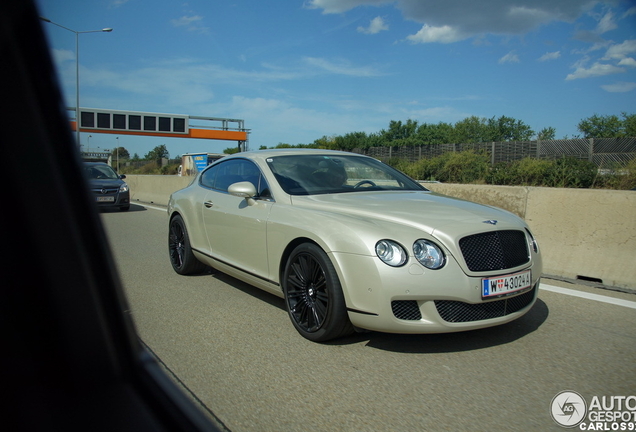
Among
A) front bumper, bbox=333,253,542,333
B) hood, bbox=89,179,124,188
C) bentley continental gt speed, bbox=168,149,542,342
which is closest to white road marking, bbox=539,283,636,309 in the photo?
bentley continental gt speed, bbox=168,149,542,342

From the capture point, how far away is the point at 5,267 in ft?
5.48

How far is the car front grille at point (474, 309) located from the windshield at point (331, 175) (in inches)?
67.1

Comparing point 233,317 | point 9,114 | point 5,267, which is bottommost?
point 233,317

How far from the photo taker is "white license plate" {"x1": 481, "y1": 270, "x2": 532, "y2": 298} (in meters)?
3.57

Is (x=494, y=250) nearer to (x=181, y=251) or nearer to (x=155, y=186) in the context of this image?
(x=181, y=251)

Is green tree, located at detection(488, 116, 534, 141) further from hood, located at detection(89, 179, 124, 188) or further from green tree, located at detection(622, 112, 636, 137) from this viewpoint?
hood, located at detection(89, 179, 124, 188)

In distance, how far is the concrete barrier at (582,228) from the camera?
5605 millimetres

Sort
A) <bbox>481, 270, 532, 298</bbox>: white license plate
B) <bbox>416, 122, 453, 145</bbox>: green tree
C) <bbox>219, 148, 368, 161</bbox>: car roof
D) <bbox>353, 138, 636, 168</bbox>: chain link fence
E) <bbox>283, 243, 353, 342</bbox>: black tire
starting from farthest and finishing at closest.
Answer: <bbox>416, 122, 453, 145</bbox>: green tree → <bbox>353, 138, 636, 168</bbox>: chain link fence → <bbox>219, 148, 368, 161</bbox>: car roof → <bbox>283, 243, 353, 342</bbox>: black tire → <bbox>481, 270, 532, 298</bbox>: white license plate

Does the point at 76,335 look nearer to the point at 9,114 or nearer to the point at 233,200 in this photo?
the point at 9,114

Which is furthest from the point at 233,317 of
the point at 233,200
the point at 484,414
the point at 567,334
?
the point at 567,334

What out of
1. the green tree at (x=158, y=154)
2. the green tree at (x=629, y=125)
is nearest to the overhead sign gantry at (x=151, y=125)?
the green tree at (x=158, y=154)

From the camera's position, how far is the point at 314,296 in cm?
399

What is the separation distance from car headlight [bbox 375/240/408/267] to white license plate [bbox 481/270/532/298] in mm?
592

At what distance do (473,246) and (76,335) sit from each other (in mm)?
2696
